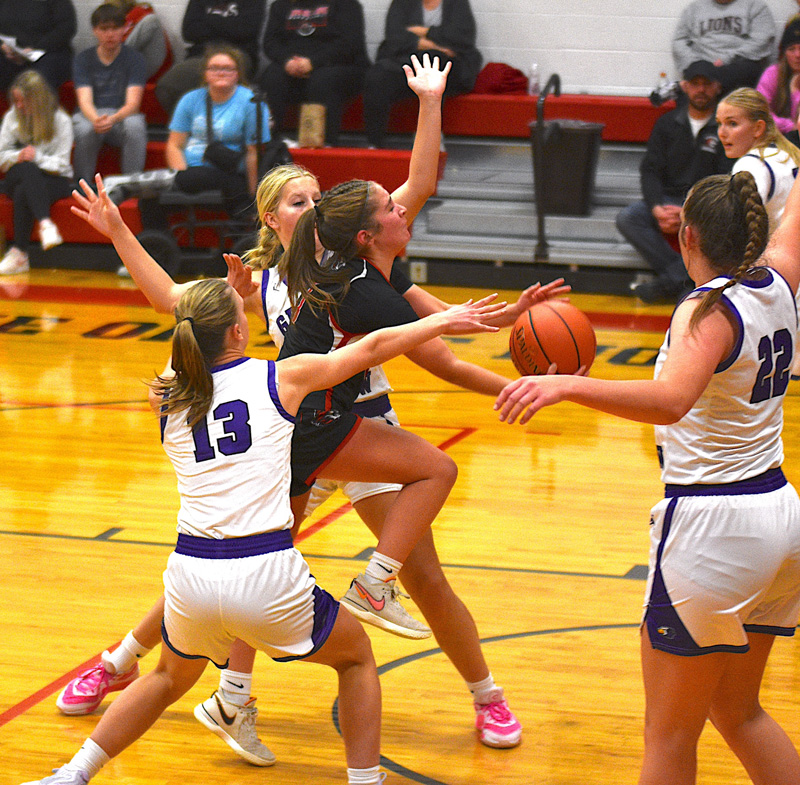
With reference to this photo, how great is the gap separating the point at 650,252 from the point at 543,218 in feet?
3.42

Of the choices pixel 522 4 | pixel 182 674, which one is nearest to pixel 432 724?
pixel 182 674

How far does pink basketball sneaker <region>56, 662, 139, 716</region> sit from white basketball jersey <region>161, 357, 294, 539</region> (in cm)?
96

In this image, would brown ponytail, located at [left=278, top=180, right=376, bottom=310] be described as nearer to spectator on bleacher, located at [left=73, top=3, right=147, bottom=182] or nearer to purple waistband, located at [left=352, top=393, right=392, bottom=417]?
purple waistband, located at [left=352, top=393, right=392, bottom=417]

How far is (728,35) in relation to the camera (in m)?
10.5

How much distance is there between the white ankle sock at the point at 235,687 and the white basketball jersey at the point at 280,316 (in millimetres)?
806

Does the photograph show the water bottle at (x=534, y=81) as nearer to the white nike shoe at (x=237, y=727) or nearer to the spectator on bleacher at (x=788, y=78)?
the spectator on bleacher at (x=788, y=78)

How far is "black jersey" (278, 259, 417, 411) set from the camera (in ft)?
10.2

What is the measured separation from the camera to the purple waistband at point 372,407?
11.2 feet

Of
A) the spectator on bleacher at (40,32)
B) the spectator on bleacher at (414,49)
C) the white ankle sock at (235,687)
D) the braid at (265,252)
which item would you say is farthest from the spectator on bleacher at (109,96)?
the white ankle sock at (235,687)

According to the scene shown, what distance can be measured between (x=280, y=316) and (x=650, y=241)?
6.72m

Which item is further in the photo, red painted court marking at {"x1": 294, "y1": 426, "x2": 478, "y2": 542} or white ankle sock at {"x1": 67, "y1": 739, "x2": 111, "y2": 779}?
red painted court marking at {"x1": 294, "y1": 426, "x2": 478, "y2": 542}

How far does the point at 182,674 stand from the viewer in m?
2.85

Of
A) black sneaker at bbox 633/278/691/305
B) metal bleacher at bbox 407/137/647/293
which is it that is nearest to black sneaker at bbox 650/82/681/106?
metal bleacher at bbox 407/137/647/293

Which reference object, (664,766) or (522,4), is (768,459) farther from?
(522,4)
